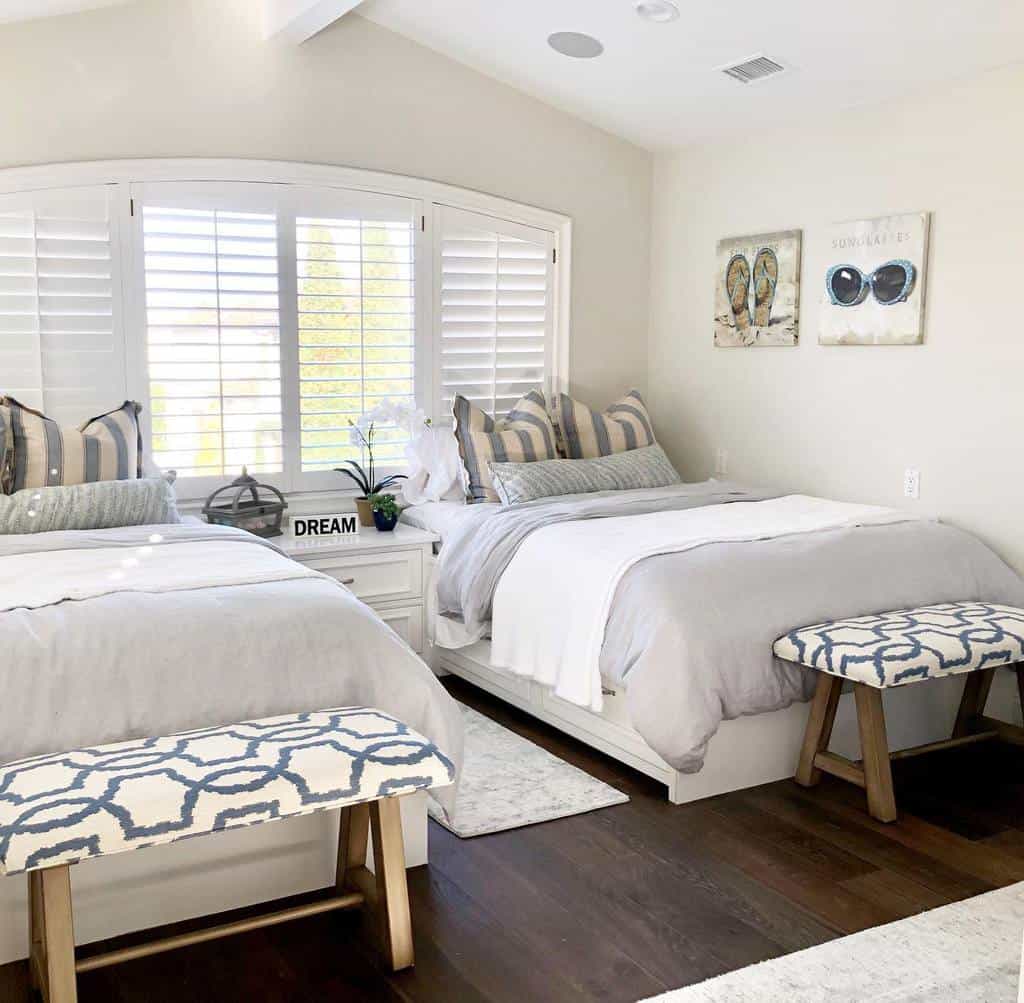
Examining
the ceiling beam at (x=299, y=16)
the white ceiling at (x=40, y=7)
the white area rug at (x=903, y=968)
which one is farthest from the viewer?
the ceiling beam at (x=299, y=16)

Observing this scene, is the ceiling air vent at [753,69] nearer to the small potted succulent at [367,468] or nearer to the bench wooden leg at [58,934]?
the small potted succulent at [367,468]

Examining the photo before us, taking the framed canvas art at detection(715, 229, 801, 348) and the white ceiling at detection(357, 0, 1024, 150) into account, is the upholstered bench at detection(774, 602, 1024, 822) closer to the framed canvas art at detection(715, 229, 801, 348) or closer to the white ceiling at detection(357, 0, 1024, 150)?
the framed canvas art at detection(715, 229, 801, 348)

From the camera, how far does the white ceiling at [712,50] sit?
11.3ft

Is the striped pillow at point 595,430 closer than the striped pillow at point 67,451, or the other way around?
the striped pillow at point 67,451

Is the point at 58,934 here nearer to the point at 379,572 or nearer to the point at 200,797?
the point at 200,797

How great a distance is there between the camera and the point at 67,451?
3455mm

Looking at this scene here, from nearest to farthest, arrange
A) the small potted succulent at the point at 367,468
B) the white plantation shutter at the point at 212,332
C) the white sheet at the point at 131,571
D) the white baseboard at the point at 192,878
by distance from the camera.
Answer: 1. the white baseboard at the point at 192,878
2. the white sheet at the point at 131,571
3. the white plantation shutter at the point at 212,332
4. the small potted succulent at the point at 367,468

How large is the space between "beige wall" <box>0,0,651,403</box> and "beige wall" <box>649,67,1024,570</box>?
10.5 inches

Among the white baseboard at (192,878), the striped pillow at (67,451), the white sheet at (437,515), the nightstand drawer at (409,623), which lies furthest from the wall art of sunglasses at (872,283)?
the striped pillow at (67,451)

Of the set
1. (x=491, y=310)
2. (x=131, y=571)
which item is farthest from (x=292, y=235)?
(x=131, y=571)

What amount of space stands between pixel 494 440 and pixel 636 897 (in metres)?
2.11

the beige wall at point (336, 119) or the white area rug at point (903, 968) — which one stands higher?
the beige wall at point (336, 119)

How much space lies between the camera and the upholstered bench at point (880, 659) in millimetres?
2834

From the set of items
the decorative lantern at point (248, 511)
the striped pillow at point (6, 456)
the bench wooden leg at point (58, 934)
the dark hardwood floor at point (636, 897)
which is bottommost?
the dark hardwood floor at point (636, 897)
